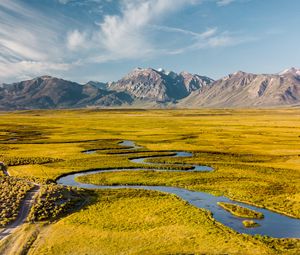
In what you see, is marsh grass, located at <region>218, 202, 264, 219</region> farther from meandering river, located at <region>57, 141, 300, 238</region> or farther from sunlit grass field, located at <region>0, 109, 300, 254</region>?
sunlit grass field, located at <region>0, 109, 300, 254</region>

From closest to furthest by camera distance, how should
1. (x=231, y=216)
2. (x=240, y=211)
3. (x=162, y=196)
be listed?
(x=231, y=216)
(x=240, y=211)
(x=162, y=196)

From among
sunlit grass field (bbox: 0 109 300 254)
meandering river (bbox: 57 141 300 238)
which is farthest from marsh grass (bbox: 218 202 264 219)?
sunlit grass field (bbox: 0 109 300 254)

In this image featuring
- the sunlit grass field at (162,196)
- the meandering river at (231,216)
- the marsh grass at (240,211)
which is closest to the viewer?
the sunlit grass field at (162,196)

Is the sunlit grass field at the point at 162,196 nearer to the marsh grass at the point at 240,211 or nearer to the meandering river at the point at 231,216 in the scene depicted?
the meandering river at the point at 231,216

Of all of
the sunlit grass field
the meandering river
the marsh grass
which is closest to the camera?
the sunlit grass field

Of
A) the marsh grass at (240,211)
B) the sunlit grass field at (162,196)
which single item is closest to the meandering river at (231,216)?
the marsh grass at (240,211)

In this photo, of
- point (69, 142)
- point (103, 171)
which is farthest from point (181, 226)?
point (69, 142)

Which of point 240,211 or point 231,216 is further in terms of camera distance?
point 240,211

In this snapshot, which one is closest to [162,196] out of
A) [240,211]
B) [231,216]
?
[231,216]

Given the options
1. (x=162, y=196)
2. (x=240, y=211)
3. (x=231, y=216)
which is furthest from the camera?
(x=162, y=196)

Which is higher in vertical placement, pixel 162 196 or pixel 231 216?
pixel 162 196

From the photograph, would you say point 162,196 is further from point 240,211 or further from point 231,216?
point 240,211
